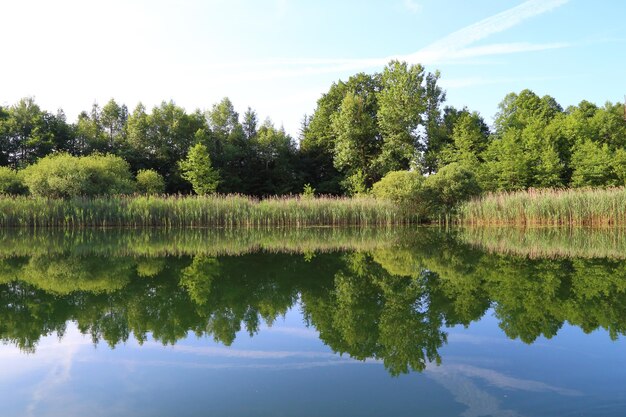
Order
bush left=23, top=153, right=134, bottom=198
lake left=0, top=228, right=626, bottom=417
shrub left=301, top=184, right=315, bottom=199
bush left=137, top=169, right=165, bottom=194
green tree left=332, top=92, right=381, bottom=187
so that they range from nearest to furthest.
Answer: lake left=0, top=228, right=626, bottom=417, bush left=23, top=153, right=134, bottom=198, shrub left=301, top=184, right=315, bottom=199, bush left=137, top=169, right=165, bottom=194, green tree left=332, top=92, right=381, bottom=187

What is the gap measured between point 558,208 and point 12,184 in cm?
2220

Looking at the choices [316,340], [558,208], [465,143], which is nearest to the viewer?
[316,340]

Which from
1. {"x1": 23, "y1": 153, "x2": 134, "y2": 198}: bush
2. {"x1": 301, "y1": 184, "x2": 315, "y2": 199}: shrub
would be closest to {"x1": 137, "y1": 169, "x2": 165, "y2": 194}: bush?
{"x1": 23, "y1": 153, "x2": 134, "y2": 198}: bush

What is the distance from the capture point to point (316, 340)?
143 inches

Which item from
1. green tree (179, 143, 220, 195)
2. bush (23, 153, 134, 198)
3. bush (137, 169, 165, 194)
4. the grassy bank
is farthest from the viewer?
green tree (179, 143, 220, 195)

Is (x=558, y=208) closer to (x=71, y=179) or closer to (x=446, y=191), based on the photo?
(x=446, y=191)

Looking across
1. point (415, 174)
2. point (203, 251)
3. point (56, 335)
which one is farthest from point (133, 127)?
point (56, 335)

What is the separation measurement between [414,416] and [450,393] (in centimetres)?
39

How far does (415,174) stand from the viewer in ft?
70.2

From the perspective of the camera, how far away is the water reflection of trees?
3.75 m

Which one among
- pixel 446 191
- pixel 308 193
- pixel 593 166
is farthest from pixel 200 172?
pixel 593 166

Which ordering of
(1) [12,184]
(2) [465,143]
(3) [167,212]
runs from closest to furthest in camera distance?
1. (3) [167,212]
2. (1) [12,184]
3. (2) [465,143]

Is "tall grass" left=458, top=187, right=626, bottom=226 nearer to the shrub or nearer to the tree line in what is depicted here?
the shrub

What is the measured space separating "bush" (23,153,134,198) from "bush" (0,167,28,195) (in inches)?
16.7
